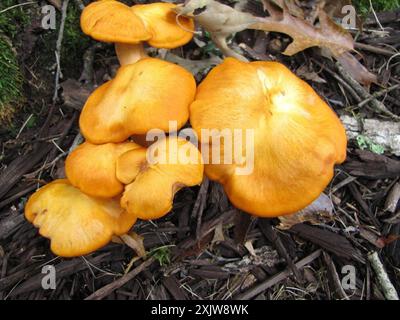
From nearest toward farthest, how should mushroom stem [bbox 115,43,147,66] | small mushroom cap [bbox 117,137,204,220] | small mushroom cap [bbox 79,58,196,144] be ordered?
small mushroom cap [bbox 117,137,204,220], small mushroom cap [bbox 79,58,196,144], mushroom stem [bbox 115,43,147,66]

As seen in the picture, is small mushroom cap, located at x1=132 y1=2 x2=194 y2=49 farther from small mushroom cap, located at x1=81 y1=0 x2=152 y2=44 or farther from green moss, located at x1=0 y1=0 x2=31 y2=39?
green moss, located at x1=0 y1=0 x2=31 y2=39

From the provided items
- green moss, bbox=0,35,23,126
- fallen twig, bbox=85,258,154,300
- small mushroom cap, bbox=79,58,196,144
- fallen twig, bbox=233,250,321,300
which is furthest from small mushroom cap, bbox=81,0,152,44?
fallen twig, bbox=233,250,321,300

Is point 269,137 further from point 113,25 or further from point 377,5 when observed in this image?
point 377,5

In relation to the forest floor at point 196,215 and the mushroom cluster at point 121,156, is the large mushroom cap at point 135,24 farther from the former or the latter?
the forest floor at point 196,215

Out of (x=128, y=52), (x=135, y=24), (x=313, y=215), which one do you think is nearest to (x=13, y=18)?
(x=128, y=52)
